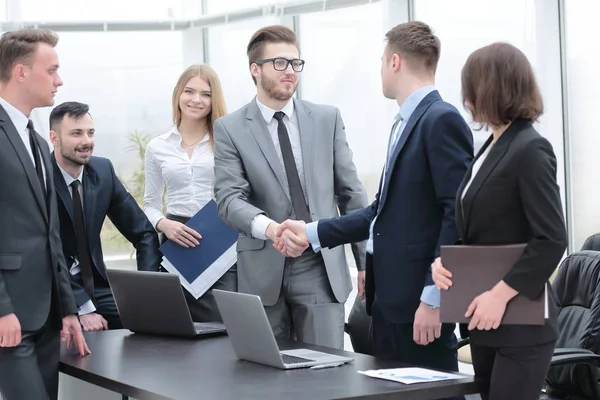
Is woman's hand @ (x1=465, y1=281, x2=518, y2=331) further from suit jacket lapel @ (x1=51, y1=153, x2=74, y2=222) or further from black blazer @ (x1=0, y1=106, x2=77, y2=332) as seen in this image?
suit jacket lapel @ (x1=51, y1=153, x2=74, y2=222)

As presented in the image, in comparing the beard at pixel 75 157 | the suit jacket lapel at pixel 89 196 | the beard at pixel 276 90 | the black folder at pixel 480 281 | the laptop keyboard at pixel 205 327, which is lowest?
the laptop keyboard at pixel 205 327

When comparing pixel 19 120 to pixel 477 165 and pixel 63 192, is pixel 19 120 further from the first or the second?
pixel 477 165

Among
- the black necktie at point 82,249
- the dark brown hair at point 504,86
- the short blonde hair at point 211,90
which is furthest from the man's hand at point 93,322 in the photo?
the dark brown hair at point 504,86

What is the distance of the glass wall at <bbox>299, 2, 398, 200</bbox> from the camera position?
21.2 ft

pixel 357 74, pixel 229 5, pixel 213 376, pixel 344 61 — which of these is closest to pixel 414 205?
pixel 213 376

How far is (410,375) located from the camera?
2.52 m

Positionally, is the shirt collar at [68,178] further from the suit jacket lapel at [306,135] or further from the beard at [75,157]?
the suit jacket lapel at [306,135]

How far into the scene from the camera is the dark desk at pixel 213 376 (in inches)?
94.3

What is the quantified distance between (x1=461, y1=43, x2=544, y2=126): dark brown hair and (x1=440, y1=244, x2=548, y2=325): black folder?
33 centimetres

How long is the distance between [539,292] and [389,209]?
67cm

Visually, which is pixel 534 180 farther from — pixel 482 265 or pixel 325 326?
pixel 325 326

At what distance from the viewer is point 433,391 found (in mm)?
2422

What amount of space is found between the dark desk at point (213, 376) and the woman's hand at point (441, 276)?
0.25 m

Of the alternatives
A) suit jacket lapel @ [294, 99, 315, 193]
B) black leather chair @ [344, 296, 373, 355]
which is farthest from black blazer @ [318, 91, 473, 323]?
black leather chair @ [344, 296, 373, 355]
